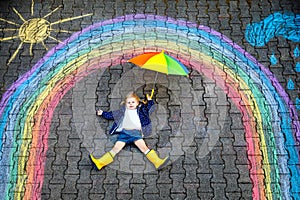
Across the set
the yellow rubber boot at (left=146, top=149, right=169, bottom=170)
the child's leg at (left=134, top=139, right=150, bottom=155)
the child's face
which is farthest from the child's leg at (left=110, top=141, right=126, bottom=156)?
the child's face

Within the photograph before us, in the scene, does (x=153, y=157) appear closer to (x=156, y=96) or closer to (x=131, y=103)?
(x=131, y=103)

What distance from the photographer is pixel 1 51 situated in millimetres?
6336

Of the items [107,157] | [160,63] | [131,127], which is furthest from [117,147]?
[160,63]

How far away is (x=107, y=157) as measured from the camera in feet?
18.4

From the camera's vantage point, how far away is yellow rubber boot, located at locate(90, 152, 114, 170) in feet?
18.3

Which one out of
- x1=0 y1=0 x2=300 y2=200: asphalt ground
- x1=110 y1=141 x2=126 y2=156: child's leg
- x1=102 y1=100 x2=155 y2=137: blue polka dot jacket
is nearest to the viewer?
x1=0 y1=0 x2=300 y2=200: asphalt ground

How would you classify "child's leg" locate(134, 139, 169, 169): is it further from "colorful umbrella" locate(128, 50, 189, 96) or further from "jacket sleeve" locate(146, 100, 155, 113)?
"colorful umbrella" locate(128, 50, 189, 96)

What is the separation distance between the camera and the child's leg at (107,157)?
5.59 m

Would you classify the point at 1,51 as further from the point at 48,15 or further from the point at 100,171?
the point at 100,171

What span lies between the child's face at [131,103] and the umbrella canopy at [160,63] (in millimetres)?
406

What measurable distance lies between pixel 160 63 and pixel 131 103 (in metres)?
0.57

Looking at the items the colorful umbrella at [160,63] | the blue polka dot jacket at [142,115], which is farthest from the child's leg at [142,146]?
the colorful umbrella at [160,63]

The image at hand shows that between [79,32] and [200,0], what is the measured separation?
162 centimetres

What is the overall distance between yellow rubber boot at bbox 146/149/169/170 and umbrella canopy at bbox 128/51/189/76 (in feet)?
3.02
